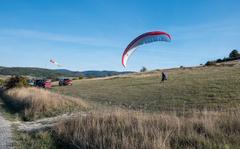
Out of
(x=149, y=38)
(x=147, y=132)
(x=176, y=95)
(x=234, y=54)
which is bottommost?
(x=176, y=95)

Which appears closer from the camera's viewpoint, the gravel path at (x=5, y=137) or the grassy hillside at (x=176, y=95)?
the gravel path at (x=5, y=137)

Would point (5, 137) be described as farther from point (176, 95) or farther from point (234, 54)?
point (234, 54)

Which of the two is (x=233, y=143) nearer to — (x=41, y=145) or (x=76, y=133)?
(x=76, y=133)

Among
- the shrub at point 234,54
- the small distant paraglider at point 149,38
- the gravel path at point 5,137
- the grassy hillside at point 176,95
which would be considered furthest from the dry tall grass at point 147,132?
the shrub at point 234,54

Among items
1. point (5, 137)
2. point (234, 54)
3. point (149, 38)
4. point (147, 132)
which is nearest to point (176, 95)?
point (149, 38)

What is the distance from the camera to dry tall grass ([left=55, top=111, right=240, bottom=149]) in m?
5.85

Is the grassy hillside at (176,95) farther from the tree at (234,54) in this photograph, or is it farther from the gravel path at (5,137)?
the tree at (234,54)

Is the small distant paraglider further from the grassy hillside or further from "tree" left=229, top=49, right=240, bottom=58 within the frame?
"tree" left=229, top=49, right=240, bottom=58

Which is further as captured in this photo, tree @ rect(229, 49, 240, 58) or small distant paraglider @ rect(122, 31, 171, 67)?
tree @ rect(229, 49, 240, 58)

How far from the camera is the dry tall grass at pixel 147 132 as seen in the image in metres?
5.85

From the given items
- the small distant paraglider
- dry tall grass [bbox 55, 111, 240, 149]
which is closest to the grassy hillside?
the small distant paraglider

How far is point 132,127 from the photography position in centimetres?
718

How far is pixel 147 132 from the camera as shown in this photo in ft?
21.8

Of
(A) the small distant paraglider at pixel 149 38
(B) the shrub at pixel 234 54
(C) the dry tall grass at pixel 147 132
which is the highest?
(B) the shrub at pixel 234 54
